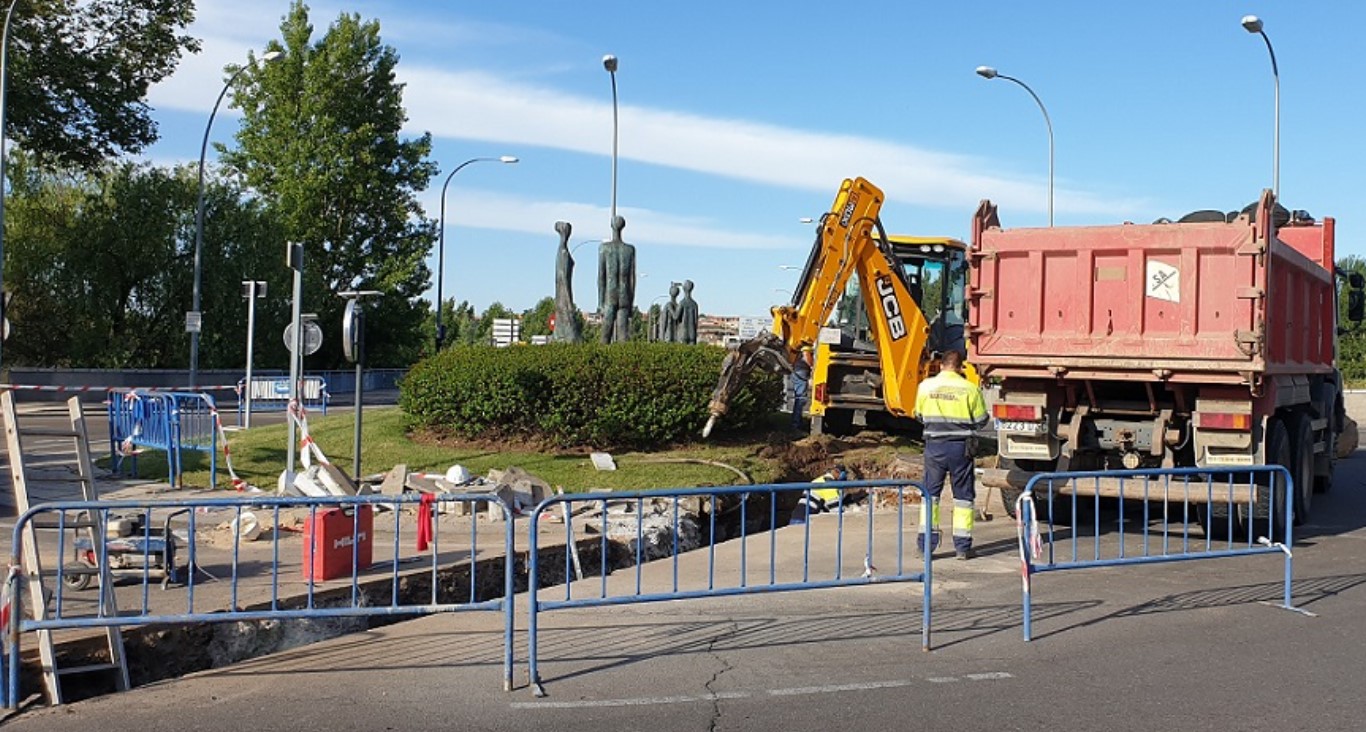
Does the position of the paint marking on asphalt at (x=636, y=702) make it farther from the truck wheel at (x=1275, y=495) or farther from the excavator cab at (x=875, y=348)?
the excavator cab at (x=875, y=348)

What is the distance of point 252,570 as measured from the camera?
9.94 meters

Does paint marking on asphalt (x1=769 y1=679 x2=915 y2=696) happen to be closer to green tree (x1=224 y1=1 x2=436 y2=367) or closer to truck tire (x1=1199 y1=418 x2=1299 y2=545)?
truck tire (x1=1199 y1=418 x2=1299 y2=545)

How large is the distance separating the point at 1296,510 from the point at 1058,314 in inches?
146

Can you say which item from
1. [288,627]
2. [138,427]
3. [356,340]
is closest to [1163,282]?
[288,627]

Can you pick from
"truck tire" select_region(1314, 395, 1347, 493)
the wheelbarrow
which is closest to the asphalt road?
the wheelbarrow

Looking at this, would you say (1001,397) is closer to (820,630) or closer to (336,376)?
(820,630)

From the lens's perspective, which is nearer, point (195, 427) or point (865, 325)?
point (195, 427)

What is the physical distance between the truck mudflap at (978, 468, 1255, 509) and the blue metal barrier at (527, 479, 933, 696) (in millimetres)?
1246

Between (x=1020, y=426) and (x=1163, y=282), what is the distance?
6.07ft

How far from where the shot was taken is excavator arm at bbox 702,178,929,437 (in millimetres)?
15555

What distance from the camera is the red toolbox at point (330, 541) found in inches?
352

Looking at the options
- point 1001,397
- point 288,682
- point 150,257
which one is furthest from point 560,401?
point 150,257

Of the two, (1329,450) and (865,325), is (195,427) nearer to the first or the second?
(865,325)

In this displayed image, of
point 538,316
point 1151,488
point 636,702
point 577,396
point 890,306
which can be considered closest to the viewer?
point 636,702
